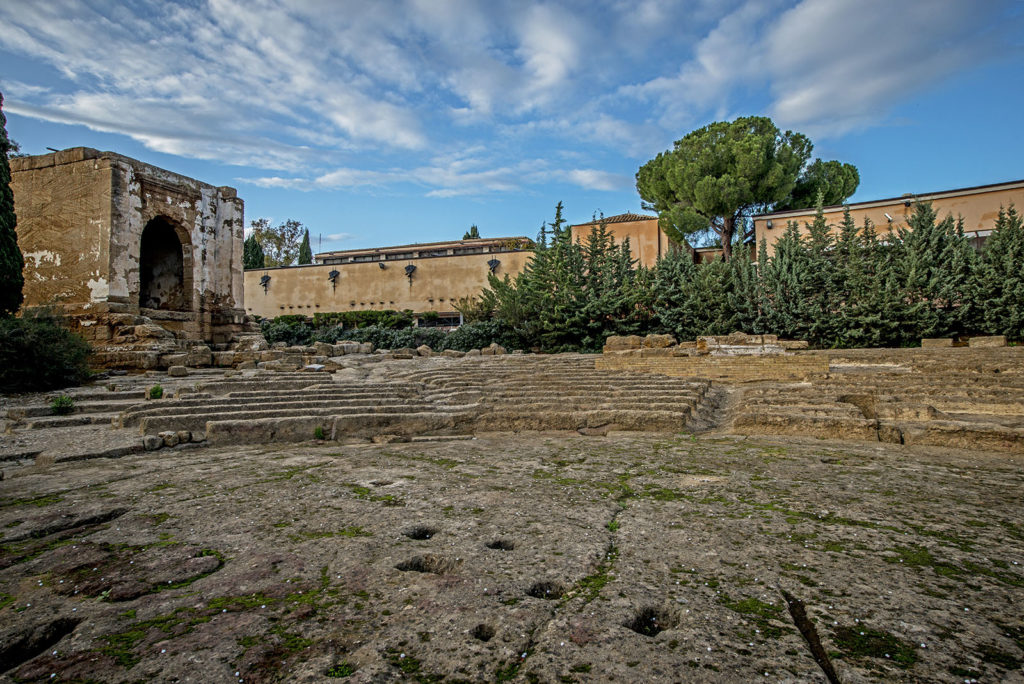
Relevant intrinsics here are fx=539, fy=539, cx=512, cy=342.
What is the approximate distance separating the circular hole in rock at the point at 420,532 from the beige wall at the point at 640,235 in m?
24.1

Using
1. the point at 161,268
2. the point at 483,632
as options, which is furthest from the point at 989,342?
the point at 161,268

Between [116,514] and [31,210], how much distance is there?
1531 centimetres

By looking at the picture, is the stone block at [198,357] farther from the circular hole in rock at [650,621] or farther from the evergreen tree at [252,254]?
the evergreen tree at [252,254]

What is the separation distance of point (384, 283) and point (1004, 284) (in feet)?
83.7

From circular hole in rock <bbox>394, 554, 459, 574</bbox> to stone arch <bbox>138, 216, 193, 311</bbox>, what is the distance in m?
17.1

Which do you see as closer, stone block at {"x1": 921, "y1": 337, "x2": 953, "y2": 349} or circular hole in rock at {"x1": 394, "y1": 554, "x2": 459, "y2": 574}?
circular hole in rock at {"x1": 394, "y1": 554, "x2": 459, "y2": 574}

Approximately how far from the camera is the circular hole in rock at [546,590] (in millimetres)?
2281

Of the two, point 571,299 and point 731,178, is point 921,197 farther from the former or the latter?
point 571,299

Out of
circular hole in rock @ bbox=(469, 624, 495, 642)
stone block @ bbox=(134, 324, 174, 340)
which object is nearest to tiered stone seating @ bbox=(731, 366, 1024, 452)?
circular hole in rock @ bbox=(469, 624, 495, 642)

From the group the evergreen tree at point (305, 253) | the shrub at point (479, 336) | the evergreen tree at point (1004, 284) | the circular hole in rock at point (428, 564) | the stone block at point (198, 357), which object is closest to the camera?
the circular hole in rock at point (428, 564)

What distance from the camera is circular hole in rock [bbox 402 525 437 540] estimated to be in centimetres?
295

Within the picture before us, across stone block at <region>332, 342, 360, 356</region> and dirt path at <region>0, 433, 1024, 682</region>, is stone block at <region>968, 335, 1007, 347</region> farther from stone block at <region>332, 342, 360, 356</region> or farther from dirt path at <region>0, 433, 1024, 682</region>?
stone block at <region>332, 342, 360, 356</region>

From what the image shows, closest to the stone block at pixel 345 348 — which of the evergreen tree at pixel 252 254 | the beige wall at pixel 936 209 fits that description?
the beige wall at pixel 936 209

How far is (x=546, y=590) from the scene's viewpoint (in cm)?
233
